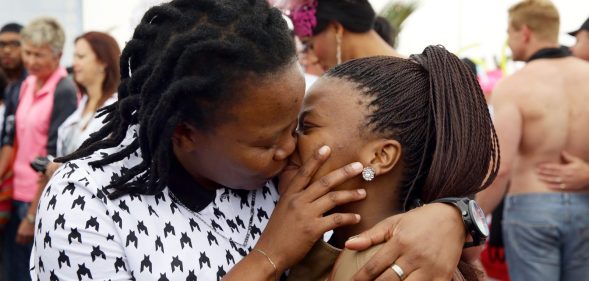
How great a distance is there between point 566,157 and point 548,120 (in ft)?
0.75

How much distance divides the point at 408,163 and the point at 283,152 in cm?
30

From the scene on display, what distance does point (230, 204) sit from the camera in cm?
193

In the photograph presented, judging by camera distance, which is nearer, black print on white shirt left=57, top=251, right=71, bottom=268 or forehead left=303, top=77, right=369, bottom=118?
black print on white shirt left=57, top=251, right=71, bottom=268

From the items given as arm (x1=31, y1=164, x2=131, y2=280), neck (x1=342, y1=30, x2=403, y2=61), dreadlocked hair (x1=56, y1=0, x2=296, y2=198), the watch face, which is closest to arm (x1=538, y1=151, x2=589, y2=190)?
neck (x1=342, y1=30, x2=403, y2=61)

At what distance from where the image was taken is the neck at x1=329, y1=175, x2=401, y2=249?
1.87 meters

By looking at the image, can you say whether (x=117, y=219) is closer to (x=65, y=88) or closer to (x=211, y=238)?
(x=211, y=238)

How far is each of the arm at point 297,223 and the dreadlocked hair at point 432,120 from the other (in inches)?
6.0

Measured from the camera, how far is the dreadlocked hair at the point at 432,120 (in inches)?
71.0

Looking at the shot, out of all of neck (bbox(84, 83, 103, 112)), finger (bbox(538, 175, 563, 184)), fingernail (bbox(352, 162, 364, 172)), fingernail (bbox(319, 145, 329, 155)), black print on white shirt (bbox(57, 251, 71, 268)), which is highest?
fingernail (bbox(319, 145, 329, 155))

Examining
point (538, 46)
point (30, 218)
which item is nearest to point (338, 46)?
point (538, 46)

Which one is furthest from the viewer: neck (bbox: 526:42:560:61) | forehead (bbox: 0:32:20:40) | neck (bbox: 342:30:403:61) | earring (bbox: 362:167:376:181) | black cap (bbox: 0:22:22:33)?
black cap (bbox: 0:22:22:33)

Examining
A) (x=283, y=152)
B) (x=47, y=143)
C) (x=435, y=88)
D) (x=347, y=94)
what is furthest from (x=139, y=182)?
(x=47, y=143)

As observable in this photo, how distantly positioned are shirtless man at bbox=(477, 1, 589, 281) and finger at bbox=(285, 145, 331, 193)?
8.77 feet

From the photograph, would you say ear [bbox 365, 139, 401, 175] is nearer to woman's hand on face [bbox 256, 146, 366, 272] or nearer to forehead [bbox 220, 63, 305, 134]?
woman's hand on face [bbox 256, 146, 366, 272]
